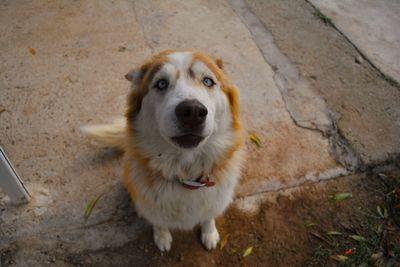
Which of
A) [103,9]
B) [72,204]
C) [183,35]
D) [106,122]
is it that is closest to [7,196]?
[72,204]

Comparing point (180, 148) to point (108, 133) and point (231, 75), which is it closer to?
point (108, 133)

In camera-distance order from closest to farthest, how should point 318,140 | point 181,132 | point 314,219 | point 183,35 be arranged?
point 181,132, point 314,219, point 318,140, point 183,35

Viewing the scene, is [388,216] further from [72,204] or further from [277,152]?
[72,204]

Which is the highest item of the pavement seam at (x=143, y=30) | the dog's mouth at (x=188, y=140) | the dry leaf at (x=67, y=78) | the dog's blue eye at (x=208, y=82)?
the dog's blue eye at (x=208, y=82)

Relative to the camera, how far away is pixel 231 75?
3.86m

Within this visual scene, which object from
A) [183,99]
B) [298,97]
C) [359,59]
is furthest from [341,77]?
[183,99]

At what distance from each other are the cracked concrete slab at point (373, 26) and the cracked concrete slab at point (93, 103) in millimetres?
1234

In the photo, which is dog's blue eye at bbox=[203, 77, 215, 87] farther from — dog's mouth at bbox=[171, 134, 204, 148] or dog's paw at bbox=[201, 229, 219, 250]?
dog's paw at bbox=[201, 229, 219, 250]

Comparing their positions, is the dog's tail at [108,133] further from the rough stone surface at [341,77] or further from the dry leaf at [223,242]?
the rough stone surface at [341,77]

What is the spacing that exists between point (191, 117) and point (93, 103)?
2.07 meters

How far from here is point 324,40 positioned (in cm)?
432

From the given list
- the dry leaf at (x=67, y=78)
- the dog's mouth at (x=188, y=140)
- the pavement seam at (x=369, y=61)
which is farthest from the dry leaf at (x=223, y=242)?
the pavement seam at (x=369, y=61)

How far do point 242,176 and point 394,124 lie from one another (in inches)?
68.0

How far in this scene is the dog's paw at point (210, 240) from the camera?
8.17 feet
